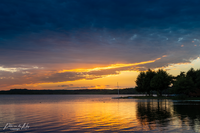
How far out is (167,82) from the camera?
138 m

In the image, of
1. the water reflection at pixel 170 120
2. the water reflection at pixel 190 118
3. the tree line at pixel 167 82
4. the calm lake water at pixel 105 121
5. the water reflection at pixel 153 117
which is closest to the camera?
the water reflection at pixel 170 120

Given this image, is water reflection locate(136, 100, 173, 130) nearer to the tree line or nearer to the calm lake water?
the calm lake water

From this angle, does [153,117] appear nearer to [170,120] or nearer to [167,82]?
[170,120]

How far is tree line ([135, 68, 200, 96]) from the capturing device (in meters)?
116

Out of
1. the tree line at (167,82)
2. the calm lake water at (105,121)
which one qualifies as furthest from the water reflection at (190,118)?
the tree line at (167,82)

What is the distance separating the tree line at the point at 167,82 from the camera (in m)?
116

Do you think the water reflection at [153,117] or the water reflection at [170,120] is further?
the water reflection at [153,117]

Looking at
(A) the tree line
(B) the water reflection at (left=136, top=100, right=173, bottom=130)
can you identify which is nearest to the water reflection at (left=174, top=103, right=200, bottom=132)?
(B) the water reflection at (left=136, top=100, right=173, bottom=130)

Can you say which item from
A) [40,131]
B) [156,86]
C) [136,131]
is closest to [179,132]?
[136,131]

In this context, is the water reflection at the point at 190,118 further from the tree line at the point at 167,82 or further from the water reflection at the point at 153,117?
the tree line at the point at 167,82

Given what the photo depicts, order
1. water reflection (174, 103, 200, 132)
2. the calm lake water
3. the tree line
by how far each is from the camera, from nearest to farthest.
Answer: the calm lake water < water reflection (174, 103, 200, 132) < the tree line

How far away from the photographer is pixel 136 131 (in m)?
23.5

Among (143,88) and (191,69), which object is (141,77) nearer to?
(143,88)

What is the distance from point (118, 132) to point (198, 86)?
121m
